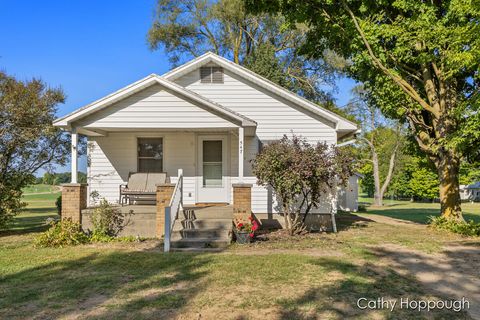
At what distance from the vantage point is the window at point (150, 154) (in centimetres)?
1245

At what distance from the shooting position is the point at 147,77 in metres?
9.91

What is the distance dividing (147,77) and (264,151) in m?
3.83

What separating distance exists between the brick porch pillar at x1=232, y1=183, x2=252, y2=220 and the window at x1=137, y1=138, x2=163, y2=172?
3.95 meters

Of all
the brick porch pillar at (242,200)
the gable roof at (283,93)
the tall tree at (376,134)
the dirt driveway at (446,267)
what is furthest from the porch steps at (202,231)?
the tall tree at (376,134)

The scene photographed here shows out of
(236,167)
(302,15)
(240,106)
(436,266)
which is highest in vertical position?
(302,15)

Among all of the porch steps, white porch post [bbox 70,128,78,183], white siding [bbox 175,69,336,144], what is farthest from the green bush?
white porch post [bbox 70,128,78,183]

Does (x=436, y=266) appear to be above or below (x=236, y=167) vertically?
below

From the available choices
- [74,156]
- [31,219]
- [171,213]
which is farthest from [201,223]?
[31,219]

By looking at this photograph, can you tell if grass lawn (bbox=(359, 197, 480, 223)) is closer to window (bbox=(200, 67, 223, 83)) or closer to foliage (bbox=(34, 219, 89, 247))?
window (bbox=(200, 67, 223, 83))

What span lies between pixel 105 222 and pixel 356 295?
7.14m

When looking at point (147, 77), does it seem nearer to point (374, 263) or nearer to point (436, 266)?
point (374, 263)

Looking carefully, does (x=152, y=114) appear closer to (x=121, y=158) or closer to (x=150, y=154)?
(x=150, y=154)

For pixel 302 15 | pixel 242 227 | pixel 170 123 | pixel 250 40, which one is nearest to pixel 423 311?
pixel 242 227

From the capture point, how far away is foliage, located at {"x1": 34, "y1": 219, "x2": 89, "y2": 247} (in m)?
9.22
